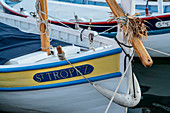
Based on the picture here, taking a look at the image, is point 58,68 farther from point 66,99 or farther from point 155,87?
point 155,87

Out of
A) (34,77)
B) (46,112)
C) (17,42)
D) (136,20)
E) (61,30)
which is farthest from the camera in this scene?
(61,30)

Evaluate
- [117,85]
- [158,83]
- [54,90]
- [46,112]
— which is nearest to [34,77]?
[54,90]

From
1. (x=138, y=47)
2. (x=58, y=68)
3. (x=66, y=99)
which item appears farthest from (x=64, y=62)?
(x=138, y=47)

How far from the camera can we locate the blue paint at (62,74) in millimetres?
4715

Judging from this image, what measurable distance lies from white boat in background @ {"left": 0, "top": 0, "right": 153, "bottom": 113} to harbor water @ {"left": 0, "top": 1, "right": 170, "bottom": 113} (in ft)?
2.87

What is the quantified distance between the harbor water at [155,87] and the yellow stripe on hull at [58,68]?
92cm

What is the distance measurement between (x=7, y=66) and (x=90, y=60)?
176 centimetres

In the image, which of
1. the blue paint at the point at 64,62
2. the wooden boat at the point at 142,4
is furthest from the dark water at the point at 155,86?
the wooden boat at the point at 142,4

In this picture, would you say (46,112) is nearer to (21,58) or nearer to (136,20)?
(21,58)

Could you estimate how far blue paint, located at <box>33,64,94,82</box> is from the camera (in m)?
4.71

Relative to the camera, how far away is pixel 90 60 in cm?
462

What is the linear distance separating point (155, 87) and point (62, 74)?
3.78m

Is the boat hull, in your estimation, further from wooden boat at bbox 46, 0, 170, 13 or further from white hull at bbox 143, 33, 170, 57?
wooden boat at bbox 46, 0, 170, 13

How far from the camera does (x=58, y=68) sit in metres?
4.76
